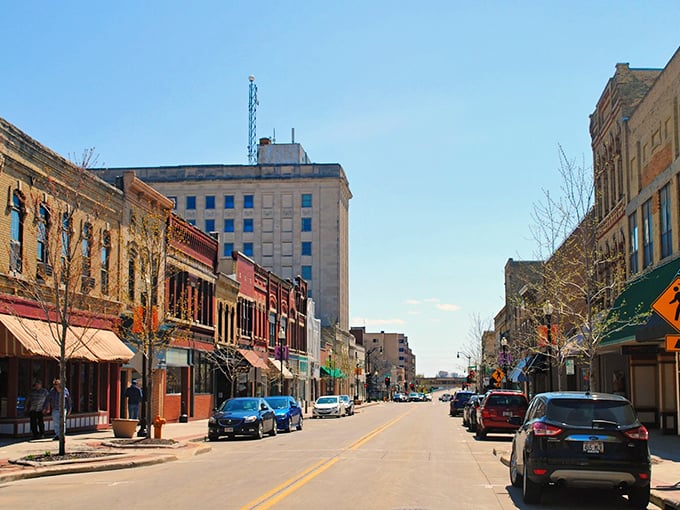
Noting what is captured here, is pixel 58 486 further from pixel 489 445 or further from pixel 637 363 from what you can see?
pixel 637 363

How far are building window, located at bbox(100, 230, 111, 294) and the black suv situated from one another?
2233 cm

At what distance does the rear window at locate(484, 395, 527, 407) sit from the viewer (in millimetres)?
32125

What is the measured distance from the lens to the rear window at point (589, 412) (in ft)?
44.5

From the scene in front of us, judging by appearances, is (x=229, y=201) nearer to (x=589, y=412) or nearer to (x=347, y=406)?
(x=347, y=406)

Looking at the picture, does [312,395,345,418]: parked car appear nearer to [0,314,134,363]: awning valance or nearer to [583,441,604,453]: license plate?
[0,314,134,363]: awning valance

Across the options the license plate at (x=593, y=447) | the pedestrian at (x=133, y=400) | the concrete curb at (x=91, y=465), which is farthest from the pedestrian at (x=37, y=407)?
the license plate at (x=593, y=447)

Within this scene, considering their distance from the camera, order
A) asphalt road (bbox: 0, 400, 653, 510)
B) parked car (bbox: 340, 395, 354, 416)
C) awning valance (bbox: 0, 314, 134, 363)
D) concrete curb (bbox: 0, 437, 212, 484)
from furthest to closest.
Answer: parked car (bbox: 340, 395, 354, 416)
awning valance (bbox: 0, 314, 134, 363)
concrete curb (bbox: 0, 437, 212, 484)
asphalt road (bbox: 0, 400, 653, 510)

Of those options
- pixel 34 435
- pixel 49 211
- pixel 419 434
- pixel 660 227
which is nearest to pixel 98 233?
pixel 49 211

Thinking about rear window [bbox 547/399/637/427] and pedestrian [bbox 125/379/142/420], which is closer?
rear window [bbox 547/399/637/427]

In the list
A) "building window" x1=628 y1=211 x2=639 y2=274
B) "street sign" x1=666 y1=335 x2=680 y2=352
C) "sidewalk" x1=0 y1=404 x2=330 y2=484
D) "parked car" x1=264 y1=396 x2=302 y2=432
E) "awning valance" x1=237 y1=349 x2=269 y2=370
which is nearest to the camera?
"street sign" x1=666 y1=335 x2=680 y2=352

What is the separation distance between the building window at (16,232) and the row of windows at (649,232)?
2052 cm

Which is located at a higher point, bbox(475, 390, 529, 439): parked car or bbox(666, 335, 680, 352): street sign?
bbox(666, 335, 680, 352): street sign

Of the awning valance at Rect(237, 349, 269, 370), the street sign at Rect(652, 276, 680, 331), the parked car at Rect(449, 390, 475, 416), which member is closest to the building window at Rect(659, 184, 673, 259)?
the street sign at Rect(652, 276, 680, 331)

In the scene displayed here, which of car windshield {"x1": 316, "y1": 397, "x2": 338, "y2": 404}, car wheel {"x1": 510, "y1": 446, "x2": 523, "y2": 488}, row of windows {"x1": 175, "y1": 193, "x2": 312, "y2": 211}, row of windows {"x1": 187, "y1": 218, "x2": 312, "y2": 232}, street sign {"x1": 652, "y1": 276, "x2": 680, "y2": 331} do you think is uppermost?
row of windows {"x1": 175, "y1": 193, "x2": 312, "y2": 211}
